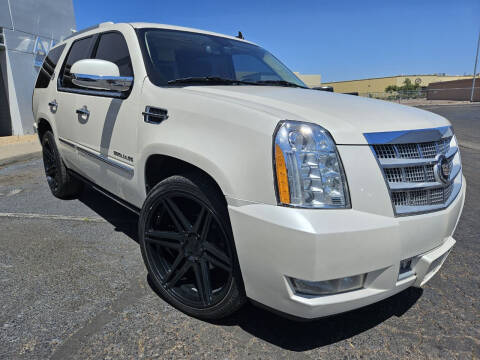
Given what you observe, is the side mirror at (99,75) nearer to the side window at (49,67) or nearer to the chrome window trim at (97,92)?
the chrome window trim at (97,92)

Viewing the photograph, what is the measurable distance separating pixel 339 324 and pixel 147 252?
127 centimetres

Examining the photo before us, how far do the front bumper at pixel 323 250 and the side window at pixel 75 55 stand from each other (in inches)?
103

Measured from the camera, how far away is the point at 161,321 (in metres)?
2.05

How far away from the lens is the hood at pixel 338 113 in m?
1.63

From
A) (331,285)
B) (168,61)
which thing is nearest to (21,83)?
(168,61)

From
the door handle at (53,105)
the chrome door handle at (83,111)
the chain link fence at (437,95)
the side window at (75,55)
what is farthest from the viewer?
the chain link fence at (437,95)

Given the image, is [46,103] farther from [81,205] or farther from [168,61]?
[168,61]

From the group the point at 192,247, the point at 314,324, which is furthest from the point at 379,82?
the point at 192,247

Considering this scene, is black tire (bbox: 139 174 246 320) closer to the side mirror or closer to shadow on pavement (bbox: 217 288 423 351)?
shadow on pavement (bbox: 217 288 423 351)

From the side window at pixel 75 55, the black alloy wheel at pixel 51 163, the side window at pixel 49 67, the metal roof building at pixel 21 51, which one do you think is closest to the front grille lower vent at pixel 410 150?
the side window at pixel 75 55

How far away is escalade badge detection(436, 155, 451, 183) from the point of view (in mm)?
1791

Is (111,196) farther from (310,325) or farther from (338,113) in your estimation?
(338,113)

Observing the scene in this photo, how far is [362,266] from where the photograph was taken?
1570 mm

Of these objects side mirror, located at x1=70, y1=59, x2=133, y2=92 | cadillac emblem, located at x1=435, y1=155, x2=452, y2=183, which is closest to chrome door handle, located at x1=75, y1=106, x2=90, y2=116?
side mirror, located at x1=70, y1=59, x2=133, y2=92
